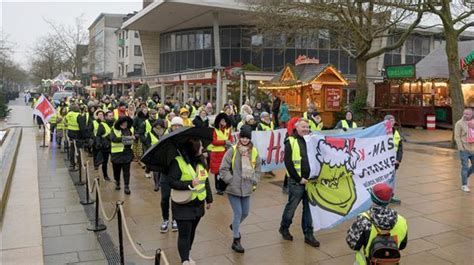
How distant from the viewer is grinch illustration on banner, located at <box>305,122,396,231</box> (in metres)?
6.71

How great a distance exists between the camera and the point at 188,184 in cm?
521

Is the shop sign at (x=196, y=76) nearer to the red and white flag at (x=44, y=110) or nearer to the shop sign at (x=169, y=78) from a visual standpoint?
the shop sign at (x=169, y=78)

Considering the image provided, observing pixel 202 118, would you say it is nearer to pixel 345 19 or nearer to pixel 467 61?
pixel 345 19

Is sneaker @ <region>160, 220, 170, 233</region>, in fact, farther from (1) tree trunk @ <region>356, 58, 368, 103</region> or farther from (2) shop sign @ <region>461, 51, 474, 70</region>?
(2) shop sign @ <region>461, 51, 474, 70</region>

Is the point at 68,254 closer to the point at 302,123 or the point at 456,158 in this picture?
the point at 302,123

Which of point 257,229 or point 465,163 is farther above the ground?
point 465,163

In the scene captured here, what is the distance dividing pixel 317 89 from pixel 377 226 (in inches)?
745

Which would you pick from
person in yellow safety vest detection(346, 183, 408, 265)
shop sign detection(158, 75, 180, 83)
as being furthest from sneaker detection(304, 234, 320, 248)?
shop sign detection(158, 75, 180, 83)

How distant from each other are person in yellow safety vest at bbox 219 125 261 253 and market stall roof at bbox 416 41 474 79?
972 inches

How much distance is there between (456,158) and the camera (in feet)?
50.2

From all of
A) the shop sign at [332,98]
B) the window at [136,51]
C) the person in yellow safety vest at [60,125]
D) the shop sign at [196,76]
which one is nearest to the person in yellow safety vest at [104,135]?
the person in yellow safety vest at [60,125]

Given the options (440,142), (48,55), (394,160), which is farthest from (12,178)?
(48,55)

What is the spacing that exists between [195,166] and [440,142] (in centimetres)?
1711

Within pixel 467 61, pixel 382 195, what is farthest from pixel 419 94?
pixel 382 195
